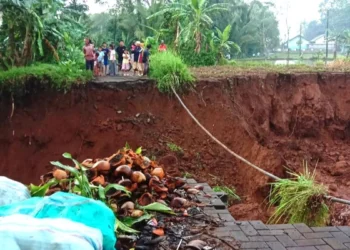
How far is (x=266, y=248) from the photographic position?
3.73m

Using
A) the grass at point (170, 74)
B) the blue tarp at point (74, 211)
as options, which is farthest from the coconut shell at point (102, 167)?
the grass at point (170, 74)

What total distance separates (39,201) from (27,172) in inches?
266

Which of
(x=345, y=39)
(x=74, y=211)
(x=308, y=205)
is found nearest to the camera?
(x=74, y=211)

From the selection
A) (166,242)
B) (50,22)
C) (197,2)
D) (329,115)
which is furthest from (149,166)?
(197,2)

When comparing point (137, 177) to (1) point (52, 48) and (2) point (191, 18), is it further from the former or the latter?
(2) point (191, 18)

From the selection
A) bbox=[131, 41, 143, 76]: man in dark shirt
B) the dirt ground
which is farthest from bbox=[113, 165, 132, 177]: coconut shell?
bbox=[131, 41, 143, 76]: man in dark shirt

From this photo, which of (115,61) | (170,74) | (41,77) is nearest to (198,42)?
(115,61)

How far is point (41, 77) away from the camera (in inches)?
368

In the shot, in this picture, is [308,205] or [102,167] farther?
[308,205]

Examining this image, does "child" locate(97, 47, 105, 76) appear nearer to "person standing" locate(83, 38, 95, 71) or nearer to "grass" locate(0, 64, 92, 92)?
"person standing" locate(83, 38, 95, 71)

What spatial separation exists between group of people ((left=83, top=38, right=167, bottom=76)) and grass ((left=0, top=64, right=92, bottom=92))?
2.76 feet

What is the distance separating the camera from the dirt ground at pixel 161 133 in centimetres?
930

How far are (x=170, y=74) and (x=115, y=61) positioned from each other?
80.7 inches

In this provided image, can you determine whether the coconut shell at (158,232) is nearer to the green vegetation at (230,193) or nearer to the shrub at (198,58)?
the green vegetation at (230,193)
